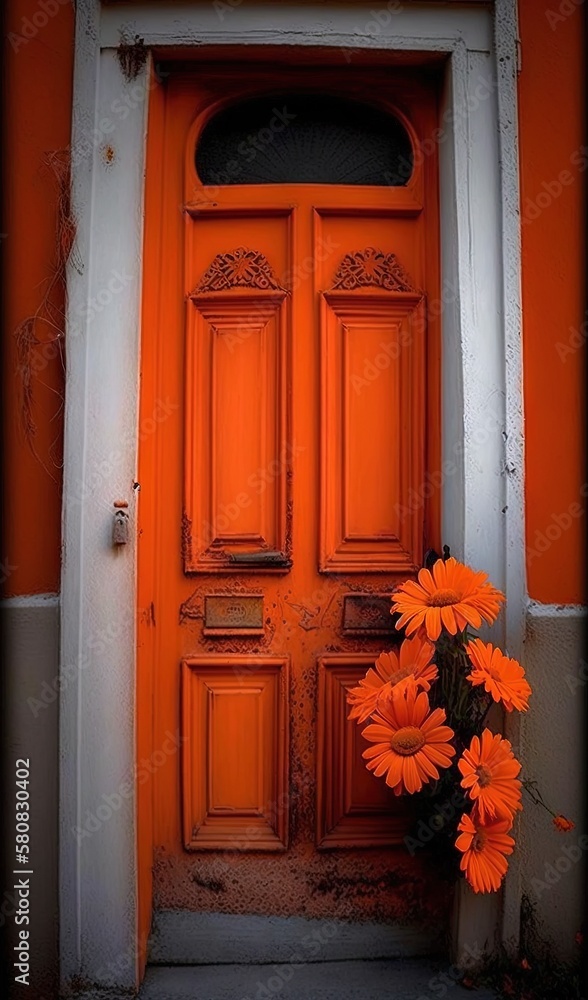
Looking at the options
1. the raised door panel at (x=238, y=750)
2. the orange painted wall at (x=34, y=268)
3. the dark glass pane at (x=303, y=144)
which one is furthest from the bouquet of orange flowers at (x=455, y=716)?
the dark glass pane at (x=303, y=144)

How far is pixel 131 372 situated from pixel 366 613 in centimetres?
125

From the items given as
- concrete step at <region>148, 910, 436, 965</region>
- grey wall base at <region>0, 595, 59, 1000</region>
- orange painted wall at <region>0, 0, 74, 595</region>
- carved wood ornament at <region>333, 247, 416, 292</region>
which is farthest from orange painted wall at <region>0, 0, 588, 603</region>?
concrete step at <region>148, 910, 436, 965</region>

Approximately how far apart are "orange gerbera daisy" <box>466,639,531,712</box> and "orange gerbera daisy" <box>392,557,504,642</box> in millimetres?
94

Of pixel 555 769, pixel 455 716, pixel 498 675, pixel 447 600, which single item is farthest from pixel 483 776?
pixel 447 600

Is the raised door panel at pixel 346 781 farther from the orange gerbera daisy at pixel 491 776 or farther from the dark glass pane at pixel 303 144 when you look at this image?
the dark glass pane at pixel 303 144

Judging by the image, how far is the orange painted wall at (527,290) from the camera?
260 centimetres

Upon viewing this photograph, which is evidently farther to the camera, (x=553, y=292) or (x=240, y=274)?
(x=240, y=274)

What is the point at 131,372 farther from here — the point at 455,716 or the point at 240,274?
the point at 455,716

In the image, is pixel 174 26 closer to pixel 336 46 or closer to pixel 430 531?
pixel 336 46

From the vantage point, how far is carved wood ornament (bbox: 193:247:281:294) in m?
2.77

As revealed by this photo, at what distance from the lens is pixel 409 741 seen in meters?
2.28

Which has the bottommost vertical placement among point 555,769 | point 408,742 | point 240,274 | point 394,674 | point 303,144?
point 555,769

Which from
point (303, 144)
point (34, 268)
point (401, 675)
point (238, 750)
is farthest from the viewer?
point (303, 144)

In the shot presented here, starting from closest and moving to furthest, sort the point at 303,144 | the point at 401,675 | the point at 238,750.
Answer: the point at 401,675 → the point at 238,750 → the point at 303,144
